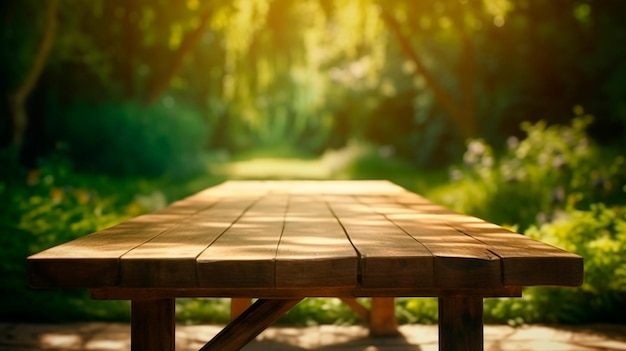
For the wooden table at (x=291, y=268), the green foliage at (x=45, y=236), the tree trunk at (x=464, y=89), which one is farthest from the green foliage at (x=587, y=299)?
the tree trunk at (x=464, y=89)

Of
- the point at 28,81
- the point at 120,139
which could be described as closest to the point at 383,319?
the point at 28,81

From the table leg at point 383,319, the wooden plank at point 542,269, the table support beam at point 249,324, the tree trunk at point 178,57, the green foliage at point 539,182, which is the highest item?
the tree trunk at point 178,57

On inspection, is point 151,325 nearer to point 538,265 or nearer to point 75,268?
point 75,268

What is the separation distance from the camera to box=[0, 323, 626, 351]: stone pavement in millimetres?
4012

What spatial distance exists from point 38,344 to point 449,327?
2638 mm

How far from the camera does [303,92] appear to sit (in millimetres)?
17031

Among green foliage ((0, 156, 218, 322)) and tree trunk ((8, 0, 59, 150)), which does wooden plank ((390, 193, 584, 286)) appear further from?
tree trunk ((8, 0, 59, 150))

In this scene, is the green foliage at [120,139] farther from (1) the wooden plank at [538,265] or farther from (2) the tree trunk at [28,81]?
(1) the wooden plank at [538,265]

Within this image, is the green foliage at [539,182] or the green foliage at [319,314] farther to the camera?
the green foliage at [539,182]

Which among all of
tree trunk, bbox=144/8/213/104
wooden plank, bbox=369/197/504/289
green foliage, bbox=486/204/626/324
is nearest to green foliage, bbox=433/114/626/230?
green foliage, bbox=486/204/626/324

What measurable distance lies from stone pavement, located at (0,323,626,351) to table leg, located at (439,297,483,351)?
1.74 meters

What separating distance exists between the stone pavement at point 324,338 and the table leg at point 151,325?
177 cm

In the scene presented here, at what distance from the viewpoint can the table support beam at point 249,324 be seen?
2.36 m

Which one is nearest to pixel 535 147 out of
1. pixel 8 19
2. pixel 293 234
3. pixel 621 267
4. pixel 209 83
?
pixel 621 267
